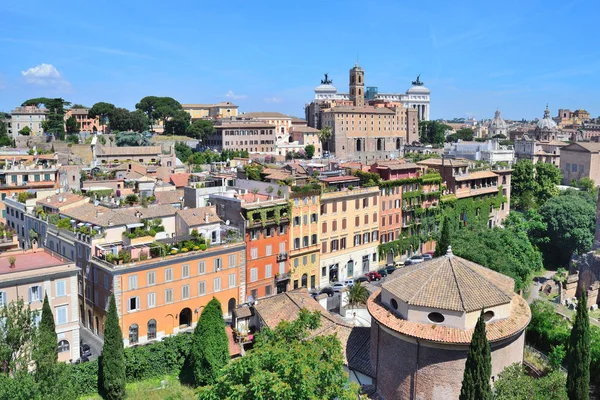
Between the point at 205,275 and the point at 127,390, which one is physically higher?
the point at 205,275

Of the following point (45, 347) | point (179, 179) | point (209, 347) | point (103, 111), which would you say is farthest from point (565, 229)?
point (103, 111)

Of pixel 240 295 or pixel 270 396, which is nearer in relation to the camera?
pixel 270 396

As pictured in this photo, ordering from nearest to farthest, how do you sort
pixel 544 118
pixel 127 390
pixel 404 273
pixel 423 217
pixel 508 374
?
pixel 508 374, pixel 404 273, pixel 127 390, pixel 423 217, pixel 544 118

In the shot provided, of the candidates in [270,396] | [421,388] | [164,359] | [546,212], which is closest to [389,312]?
[421,388]

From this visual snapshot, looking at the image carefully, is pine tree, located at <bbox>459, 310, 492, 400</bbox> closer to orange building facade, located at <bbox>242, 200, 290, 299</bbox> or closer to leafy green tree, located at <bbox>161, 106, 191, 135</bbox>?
orange building facade, located at <bbox>242, 200, 290, 299</bbox>

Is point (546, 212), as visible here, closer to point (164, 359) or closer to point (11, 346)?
point (164, 359)

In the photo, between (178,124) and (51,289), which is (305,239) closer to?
(51,289)
